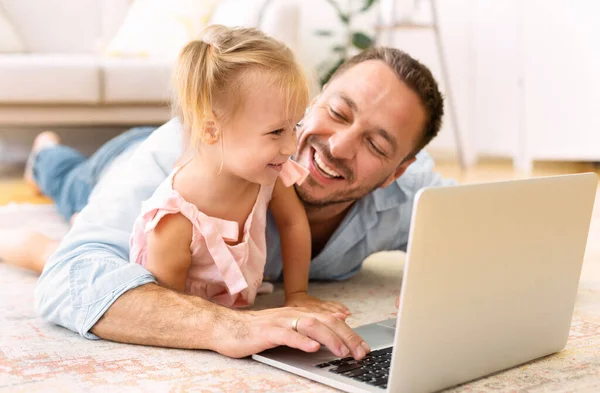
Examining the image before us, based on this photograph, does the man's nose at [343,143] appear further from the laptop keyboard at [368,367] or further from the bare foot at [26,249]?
the bare foot at [26,249]

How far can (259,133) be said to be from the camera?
1.23 metres

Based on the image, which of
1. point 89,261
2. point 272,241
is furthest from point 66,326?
point 272,241

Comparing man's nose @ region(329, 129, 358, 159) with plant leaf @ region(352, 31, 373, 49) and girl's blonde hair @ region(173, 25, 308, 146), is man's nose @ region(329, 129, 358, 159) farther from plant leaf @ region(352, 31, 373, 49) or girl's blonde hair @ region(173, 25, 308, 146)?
plant leaf @ region(352, 31, 373, 49)

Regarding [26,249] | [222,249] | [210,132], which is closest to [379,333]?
[222,249]

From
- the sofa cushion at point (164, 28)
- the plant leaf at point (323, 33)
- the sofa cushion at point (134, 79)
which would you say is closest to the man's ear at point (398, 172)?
the sofa cushion at point (134, 79)

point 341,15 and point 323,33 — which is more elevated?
point 341,15

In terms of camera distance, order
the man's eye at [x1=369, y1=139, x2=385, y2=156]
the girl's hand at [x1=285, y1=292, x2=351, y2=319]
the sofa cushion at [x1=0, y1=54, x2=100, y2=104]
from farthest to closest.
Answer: the sofa cushion at [x1=0, y1=54, x2=100, y2=104] < the man's eye at [x1=369, y1=139, x2=385, y2=156] < the girl's hand at [x1=285, y1=292, x2=351, y2=319]

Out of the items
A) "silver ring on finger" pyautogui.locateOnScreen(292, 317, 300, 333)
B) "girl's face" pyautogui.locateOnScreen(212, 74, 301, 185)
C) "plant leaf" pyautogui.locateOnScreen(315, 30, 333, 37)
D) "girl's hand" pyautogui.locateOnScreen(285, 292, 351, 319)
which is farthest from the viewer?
"plant leaf" pyautogui.locateOnScreen(315, 30, 333, 37)

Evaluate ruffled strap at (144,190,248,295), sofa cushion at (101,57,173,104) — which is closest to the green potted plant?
sofa cushion at (101,57,173,104)

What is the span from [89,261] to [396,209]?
713 millimetres

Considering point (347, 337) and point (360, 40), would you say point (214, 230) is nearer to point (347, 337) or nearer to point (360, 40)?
point (347, 337)

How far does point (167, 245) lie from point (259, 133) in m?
0.24

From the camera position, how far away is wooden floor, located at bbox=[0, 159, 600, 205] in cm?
301

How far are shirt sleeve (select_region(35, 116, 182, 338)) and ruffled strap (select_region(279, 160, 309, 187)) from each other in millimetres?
243
